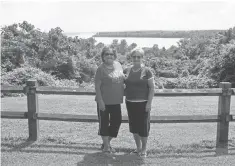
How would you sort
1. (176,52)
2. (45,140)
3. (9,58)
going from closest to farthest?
(45,140) < (9,58) < (176,52)

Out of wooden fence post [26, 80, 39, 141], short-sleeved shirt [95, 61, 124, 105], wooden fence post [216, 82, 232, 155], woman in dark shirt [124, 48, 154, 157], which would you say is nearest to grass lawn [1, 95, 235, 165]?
wooden fence post [216, 82, 232, 155]

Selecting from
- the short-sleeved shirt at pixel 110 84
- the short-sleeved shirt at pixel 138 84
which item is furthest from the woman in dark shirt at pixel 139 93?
the short-sleeved shirt at pixel 110 84

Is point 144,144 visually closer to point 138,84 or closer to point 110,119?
point 110,119

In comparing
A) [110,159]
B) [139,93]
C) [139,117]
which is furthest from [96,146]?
[139,93]

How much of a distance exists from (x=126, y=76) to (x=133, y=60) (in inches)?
11.3

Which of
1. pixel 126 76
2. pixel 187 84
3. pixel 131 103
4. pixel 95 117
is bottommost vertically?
pixel 187 84

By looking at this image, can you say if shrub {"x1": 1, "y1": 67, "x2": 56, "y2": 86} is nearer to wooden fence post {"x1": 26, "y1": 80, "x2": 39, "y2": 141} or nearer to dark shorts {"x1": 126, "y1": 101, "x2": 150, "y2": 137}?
wooden fence post {"x1": 26, "y1": 80, "x2": 39, "y2": 141}

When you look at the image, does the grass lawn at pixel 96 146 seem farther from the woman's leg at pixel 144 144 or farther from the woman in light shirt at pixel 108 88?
the woman in light shirt at pixel 108 88

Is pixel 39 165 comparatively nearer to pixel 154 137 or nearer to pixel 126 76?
pixel 126 76

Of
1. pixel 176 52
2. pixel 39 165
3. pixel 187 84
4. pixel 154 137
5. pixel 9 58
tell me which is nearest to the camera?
pixel 39 165

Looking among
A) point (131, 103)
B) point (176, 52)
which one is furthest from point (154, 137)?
point (176, 52)

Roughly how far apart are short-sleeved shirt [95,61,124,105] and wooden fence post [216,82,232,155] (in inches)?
71.2

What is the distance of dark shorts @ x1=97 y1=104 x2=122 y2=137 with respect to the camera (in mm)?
4910

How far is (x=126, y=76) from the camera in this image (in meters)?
4.86
